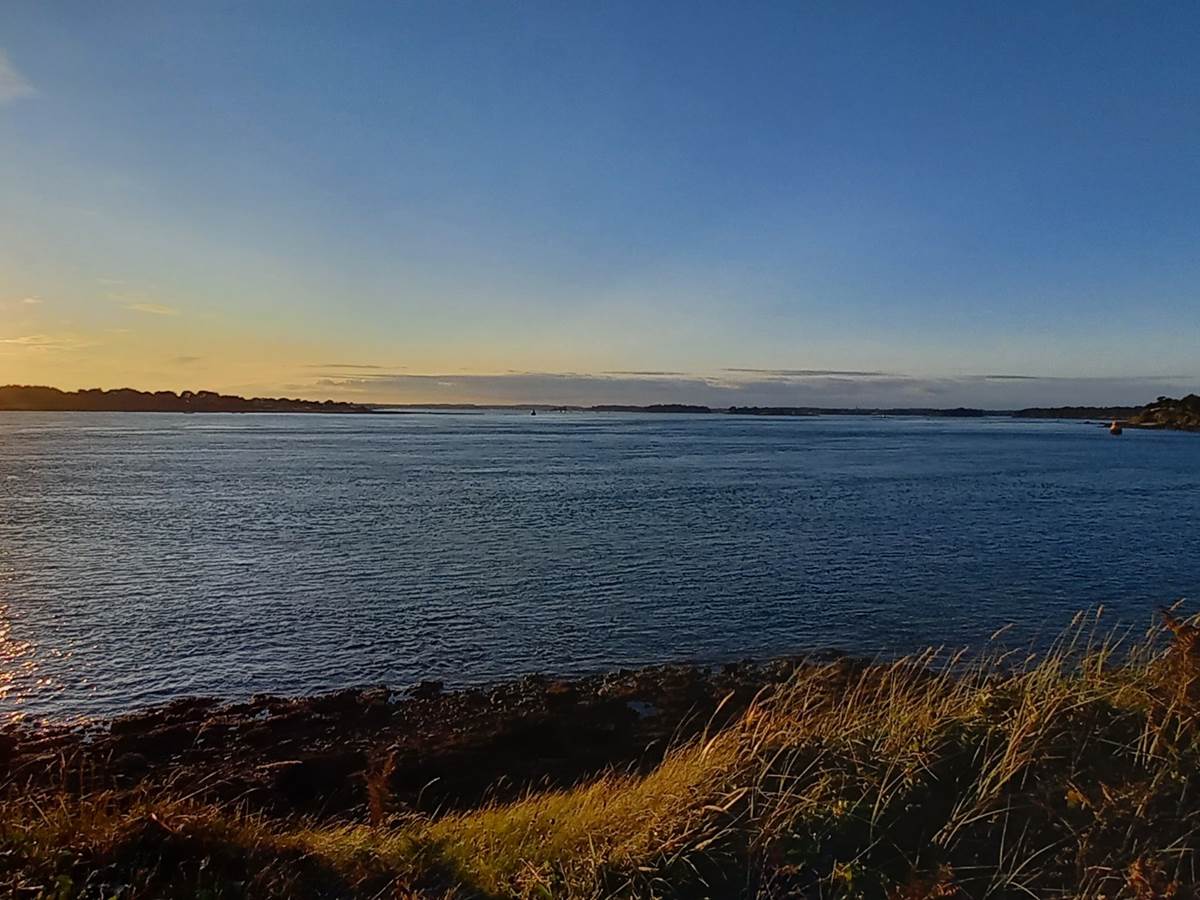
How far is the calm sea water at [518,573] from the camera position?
66.4ft

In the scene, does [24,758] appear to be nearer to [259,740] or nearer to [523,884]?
[259,740]

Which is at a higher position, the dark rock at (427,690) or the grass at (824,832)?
the grass at (824,832)

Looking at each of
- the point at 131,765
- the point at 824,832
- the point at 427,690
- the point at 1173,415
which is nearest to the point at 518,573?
the point at 427,690

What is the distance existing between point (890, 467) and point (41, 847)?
7836 centimetres

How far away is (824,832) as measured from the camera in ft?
19.0

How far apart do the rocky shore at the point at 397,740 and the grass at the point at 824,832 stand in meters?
5.88

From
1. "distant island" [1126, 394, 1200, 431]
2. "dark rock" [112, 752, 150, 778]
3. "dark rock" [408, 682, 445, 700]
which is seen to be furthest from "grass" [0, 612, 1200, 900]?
"distant island" [1126, 394, 1200, 431]

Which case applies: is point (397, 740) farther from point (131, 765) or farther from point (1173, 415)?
point (1173, 415)

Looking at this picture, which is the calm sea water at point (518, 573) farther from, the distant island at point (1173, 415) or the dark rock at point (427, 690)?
the distant island at point (1173, 415)

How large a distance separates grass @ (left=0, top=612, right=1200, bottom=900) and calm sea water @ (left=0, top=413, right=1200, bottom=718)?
12671 millimetres

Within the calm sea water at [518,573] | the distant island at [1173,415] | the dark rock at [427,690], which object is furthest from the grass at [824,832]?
the distant island at [1173,415]

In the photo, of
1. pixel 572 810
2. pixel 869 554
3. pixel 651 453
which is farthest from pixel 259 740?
pixel 651 453

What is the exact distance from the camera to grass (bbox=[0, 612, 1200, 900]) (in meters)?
5.32

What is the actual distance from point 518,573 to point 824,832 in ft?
Result: 78.3
